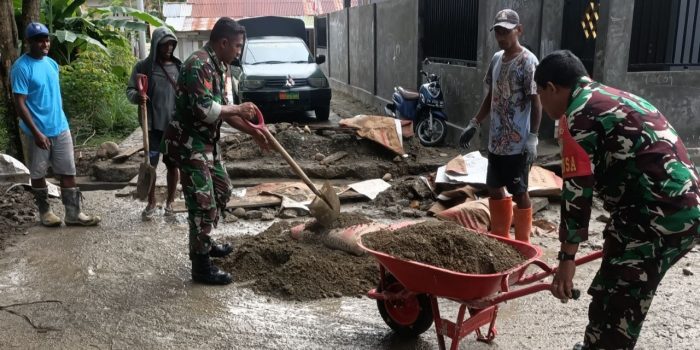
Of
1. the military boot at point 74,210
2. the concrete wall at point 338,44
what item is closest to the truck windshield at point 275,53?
the concrete wall at point 338,44

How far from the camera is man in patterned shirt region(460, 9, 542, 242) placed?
4.60m

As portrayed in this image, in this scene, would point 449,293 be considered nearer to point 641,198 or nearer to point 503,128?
point 641,198

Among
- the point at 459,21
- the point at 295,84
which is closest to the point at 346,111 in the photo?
the point at 295,84

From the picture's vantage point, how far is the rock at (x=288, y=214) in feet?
21.1

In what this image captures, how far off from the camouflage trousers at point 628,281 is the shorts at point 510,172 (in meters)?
2.18

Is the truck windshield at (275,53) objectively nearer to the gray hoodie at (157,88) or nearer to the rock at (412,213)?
the gray hoodie at (157,88)

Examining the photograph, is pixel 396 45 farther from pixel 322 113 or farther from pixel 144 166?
pixel 144 166

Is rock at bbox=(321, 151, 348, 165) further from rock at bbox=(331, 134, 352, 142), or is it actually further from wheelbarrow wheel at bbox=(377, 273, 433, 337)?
wheelbarrow wheel at bbox=(377, 273, 433, 337)

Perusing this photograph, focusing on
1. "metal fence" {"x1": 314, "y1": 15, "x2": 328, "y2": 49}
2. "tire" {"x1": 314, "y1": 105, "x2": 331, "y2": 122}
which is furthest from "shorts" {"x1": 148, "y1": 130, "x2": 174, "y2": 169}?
"metal fence" {"x1": 314, "y1": 15, "x2": 328, "y2": 49}

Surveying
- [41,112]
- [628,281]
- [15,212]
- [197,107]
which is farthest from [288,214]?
[628,281]

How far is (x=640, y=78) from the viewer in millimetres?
8008

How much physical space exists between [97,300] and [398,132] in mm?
5164

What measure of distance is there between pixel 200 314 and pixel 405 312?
150 centimetres

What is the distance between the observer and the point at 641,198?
95.7 inches
